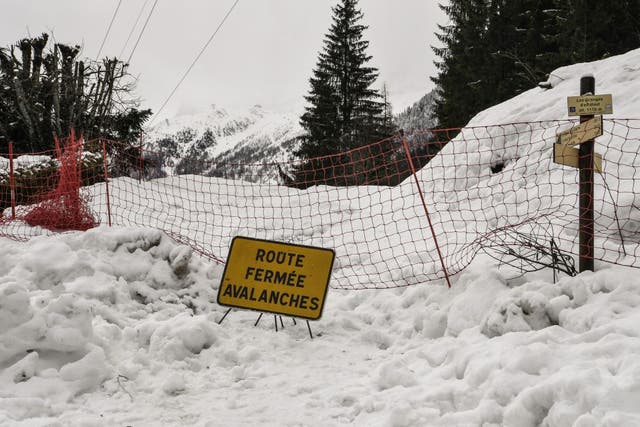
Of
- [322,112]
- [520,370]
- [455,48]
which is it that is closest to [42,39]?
[322,112]

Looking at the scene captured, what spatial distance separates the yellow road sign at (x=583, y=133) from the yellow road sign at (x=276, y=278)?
2407mm

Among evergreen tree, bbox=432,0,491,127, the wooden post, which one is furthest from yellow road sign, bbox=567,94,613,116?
evergreen tree, bbox=432,0,491,127

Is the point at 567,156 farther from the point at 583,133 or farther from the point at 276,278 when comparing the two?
the point at 276,278

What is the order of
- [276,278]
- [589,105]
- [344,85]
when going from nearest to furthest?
[589,105] → [276,278] → [344,85]

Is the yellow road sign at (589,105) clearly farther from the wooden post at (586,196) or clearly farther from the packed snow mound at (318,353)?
the packed snow mound at (318,353)

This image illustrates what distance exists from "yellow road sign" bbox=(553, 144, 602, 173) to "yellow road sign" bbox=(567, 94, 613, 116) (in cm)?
32

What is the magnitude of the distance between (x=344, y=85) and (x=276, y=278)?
29.1 metres

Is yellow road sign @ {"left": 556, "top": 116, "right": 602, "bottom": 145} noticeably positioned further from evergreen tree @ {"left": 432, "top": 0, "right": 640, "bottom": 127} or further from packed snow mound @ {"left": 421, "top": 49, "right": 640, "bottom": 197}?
evergreen tree @ {"left": 432, "top": 0, "right": 640, "bottom": 127}

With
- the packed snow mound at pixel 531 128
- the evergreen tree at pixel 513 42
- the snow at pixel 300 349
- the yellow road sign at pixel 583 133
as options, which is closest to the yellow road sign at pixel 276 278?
the snow at pixel 300 349

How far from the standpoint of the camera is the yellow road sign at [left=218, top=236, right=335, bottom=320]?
4.34 m

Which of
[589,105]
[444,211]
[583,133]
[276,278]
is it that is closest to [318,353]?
[276,278]

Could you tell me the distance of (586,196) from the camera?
411cm

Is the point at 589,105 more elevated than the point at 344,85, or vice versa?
the point at 344,85

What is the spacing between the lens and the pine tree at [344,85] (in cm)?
3056
